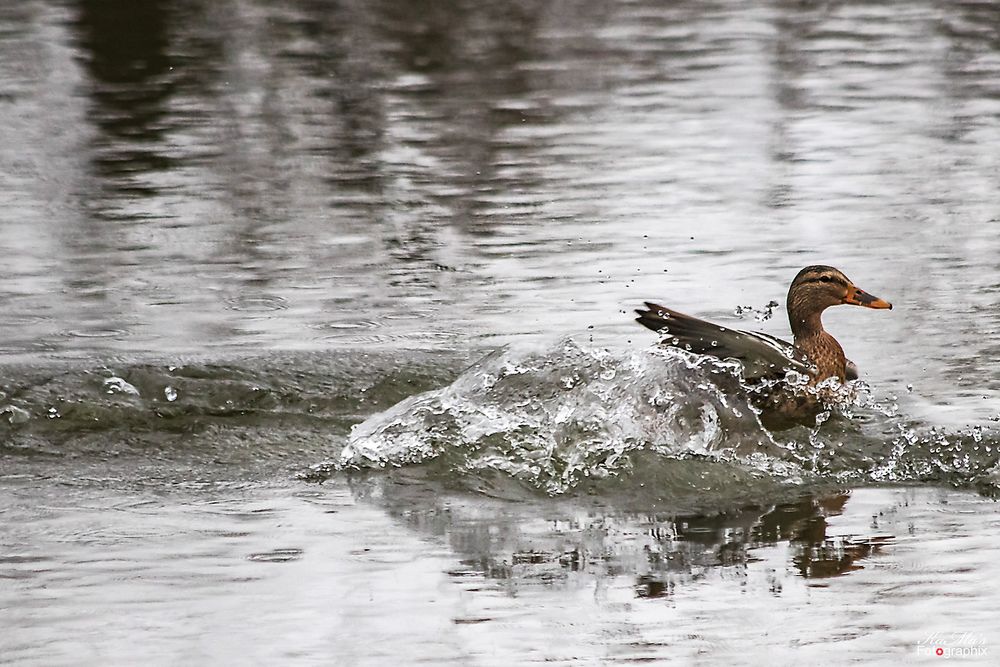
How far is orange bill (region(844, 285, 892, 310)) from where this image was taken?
8305 mm

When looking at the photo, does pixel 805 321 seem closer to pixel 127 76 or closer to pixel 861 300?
pixel 861 300

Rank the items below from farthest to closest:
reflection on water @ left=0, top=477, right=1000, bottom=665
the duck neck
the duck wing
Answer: the duck neck < the duck wing < reflection on water @ left=0, top=477, right=1000, bottom=665

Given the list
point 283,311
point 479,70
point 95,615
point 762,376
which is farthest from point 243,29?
point 95,615

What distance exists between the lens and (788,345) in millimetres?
8102

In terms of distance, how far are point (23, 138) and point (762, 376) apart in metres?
8.62

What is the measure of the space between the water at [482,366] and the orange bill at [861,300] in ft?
1.09

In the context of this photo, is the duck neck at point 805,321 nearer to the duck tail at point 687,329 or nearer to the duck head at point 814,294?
the duck head at point 814,294

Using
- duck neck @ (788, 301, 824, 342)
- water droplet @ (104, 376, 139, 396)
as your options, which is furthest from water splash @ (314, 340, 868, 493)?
water droplet @ (104, 376, 139, 396)

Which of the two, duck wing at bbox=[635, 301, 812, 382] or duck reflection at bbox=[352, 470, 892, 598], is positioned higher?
duck wing at bbox=[635, 301, 812, 382]

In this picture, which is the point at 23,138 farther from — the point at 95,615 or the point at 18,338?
the point at 95,615

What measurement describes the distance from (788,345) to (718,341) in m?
0.59

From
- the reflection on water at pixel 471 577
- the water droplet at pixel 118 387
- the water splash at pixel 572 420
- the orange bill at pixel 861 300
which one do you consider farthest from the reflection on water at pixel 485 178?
the reflection on water at pixel 471 577

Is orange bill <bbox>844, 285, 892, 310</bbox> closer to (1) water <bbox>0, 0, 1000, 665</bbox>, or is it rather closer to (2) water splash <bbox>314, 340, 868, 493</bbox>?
(1) water <bbox>0, 0, 1000, 665</bbox>

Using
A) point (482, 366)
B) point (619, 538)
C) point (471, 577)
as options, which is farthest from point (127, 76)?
point (471, 577)
